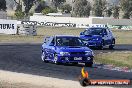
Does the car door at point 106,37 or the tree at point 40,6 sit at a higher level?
the car door at point 106,37

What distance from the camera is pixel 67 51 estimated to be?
66.8 ft

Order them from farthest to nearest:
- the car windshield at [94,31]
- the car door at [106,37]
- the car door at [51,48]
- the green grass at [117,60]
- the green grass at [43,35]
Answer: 1. the green grass at [43,35]
2. the car door at [106,37]
3. the car windshield at [94,31]
4. the green grass at [117,60]
5. the car door at [51,48]

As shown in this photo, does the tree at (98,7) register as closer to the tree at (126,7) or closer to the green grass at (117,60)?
the tree at (126,7)

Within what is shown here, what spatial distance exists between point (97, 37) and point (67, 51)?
1150 centimetres

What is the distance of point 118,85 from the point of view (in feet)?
43.9

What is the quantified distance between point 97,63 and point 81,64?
57.7 inches

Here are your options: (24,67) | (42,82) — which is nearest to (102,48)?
(24,67)

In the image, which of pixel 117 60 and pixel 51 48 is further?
pixel 117 60

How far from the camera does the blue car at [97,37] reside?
3124cm

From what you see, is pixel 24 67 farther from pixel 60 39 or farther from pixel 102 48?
pixel 102 48

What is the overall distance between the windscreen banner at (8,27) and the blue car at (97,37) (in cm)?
2226

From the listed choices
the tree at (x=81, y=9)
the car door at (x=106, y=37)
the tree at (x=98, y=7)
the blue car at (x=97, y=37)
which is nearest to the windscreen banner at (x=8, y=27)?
the blue car at (x=97, y=37)

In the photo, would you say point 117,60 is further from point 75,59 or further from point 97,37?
point 97,37

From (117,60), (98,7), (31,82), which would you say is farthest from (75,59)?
(98,7)
